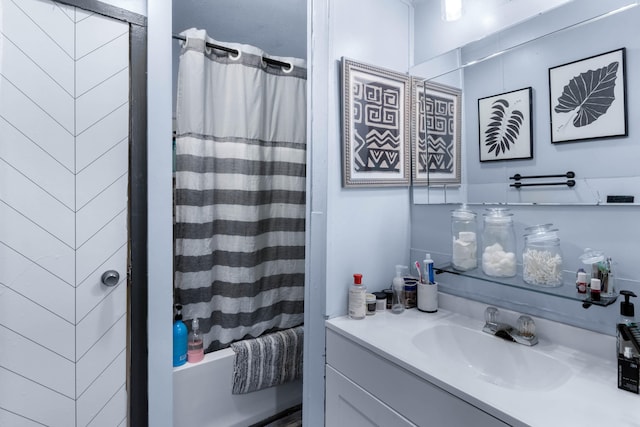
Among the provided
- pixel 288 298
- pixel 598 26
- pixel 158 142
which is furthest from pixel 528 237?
pixel 158 142

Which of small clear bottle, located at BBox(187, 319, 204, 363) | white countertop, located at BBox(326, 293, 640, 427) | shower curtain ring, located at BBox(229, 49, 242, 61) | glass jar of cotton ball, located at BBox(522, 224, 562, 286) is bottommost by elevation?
small clear bottle, located at BBox(187, 319, 204, 363)

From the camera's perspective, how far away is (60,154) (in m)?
1.08

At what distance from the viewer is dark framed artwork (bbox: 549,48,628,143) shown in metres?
0.89

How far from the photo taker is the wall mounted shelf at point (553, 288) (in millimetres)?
850

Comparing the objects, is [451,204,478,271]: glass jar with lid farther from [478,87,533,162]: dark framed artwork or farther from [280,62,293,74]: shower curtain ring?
[280,62,293,74]: shower curtain ring

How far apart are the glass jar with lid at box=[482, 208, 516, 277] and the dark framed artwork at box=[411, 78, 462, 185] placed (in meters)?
0.23

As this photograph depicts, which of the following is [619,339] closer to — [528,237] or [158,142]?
[528,237]

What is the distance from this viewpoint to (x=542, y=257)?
975 millimetres

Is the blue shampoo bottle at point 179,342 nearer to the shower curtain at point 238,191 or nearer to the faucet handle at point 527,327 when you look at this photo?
the shower curtain at point 238,191

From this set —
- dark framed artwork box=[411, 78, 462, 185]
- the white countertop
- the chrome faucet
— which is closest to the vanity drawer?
the white countertop

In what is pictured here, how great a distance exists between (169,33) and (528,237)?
1.52 meters

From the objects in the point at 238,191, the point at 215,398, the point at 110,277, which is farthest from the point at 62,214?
the point at 215,398

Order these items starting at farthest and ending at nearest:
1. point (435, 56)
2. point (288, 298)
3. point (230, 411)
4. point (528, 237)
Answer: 1. point (288, 298)
2. point (230, 411)
3. point (435, 56)
4. point (528, 237)

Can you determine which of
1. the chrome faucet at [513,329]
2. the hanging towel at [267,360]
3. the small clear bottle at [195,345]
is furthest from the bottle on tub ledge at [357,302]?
the small clear bottle at [195,345]
